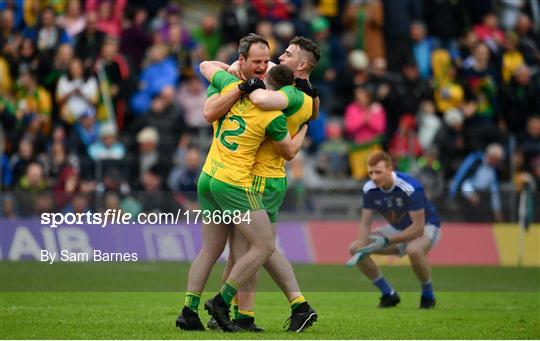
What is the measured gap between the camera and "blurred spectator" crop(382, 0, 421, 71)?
1005 inches

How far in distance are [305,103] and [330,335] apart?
2133 mm

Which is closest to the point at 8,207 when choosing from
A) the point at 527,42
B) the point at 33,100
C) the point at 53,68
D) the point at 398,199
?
the point at 33,100

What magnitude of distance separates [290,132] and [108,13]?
42.6 ft

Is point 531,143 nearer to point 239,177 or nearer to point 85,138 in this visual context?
point 85,138

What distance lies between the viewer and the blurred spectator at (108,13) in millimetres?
23903

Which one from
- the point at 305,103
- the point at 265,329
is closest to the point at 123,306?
the point at 265,329

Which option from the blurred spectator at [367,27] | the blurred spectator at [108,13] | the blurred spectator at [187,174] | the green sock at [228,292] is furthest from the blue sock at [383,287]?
the blurred spectator at [367,27]

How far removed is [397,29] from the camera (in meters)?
25.6

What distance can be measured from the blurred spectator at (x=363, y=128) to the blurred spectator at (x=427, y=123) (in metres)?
1.05

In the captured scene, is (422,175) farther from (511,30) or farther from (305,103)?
(305,103)

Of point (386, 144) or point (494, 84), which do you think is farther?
point (494, 84)

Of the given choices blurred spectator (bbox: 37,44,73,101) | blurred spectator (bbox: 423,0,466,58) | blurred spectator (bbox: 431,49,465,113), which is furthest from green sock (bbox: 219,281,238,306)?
blurred spectator (bbox: 423,0,466,58)

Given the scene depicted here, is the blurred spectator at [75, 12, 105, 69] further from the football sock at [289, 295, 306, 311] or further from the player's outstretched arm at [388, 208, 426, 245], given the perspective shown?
the football sock at [289, 295, 306, 311]

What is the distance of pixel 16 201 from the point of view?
20766 mm
